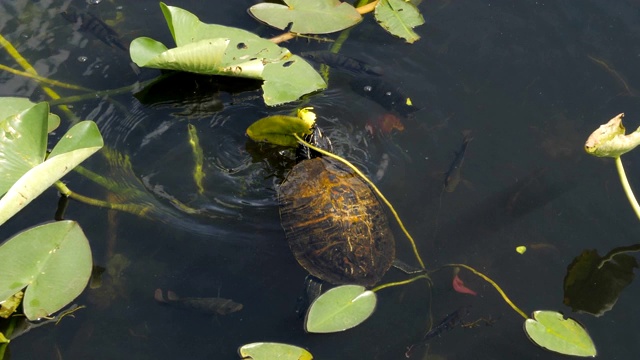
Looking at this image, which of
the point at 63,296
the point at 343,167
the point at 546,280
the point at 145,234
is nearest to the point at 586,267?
the point at 546,280

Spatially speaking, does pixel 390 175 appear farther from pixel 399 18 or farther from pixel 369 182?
pixel 399 18

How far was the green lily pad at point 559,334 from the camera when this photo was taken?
279cm

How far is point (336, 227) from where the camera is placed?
314cm

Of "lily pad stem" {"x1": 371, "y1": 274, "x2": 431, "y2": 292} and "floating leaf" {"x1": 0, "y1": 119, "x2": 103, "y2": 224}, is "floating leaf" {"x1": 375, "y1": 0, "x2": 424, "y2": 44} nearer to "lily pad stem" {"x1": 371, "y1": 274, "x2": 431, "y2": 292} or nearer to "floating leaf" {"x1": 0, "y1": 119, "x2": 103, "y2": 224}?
"lily pad stem" {"x1": 371, "y1": 274, "x2": 431, "y2": 292}

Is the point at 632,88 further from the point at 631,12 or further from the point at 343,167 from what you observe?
the point at 343,167

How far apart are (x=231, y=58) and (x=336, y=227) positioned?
1144 mm

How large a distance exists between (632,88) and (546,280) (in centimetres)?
137

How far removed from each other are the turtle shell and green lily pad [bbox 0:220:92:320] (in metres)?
0.92

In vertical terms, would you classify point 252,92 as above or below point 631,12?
below

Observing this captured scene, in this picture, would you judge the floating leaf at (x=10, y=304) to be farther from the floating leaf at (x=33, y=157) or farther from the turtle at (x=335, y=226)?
the turtle at (x=335, y=226)

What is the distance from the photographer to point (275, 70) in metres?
3.61

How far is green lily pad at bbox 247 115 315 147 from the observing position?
3.22 m

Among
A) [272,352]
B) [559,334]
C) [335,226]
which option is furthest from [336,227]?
[559,334]

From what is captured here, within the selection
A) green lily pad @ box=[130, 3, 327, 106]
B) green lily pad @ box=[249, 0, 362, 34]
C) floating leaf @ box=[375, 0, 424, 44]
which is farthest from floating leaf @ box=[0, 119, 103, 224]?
floating leaf @ box=[375, 0, 424, 44]
